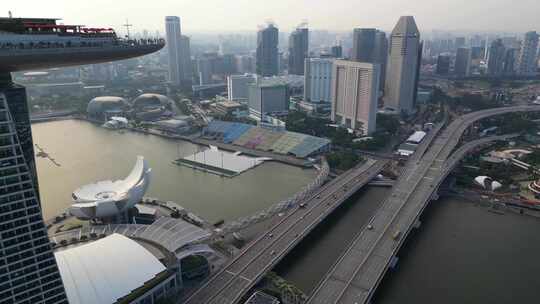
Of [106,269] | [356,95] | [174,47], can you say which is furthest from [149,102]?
[106,269]

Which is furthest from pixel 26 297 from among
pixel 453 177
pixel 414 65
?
pixel 414 65

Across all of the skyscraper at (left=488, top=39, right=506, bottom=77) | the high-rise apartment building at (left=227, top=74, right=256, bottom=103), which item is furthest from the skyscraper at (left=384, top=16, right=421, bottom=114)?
the skyscraper at (left=488, top=39, right=506, bottom=77)

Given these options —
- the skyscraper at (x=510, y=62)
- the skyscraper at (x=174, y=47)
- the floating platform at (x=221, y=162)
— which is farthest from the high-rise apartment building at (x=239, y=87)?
the skyscraper at (x=510, y=62)

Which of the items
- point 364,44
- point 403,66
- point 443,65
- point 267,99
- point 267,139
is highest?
point 364,44

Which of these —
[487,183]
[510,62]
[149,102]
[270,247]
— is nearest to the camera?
[270,247]

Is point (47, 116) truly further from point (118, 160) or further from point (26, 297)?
point (26, 297)

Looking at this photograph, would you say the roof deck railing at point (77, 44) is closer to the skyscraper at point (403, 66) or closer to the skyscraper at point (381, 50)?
the skyscraper at point (403, 66)

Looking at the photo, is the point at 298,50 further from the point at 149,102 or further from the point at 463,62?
the point at 149,102
